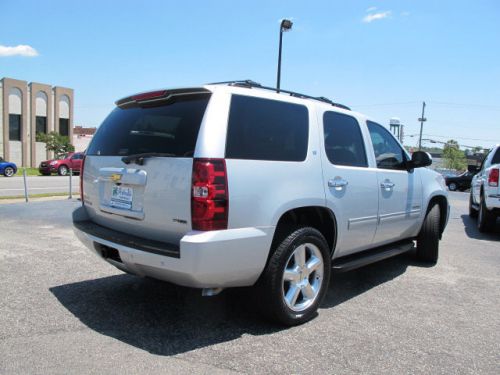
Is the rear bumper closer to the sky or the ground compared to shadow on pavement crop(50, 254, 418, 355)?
closer to the sky

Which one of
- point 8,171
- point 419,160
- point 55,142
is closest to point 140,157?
point 419,160

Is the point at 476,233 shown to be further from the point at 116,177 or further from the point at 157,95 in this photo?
the point at 116,177

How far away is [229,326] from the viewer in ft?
11.6

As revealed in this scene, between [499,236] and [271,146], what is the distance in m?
7.17

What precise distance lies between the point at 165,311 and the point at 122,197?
1081 millimetres

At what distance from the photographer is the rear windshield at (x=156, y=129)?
3.23 metres

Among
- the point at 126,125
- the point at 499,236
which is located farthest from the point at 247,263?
the point at 499,236

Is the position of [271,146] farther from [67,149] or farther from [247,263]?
[67,149]

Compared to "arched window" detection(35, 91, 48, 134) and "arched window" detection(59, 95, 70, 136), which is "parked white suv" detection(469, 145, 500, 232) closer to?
"arched window" detection(35, 91, 48, 134)

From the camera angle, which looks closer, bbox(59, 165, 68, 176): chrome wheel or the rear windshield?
the rear windshield

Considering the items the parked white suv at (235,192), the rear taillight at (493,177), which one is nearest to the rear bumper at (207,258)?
the parked white suv at (235,192)

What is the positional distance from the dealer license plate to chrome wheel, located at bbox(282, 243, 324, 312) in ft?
4.44

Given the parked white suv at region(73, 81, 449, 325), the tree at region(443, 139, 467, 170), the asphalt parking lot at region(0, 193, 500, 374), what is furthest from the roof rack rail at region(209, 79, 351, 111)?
the tree at region(443, 139, 467, 170)

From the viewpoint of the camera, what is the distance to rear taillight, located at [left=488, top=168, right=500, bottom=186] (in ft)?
26.5
